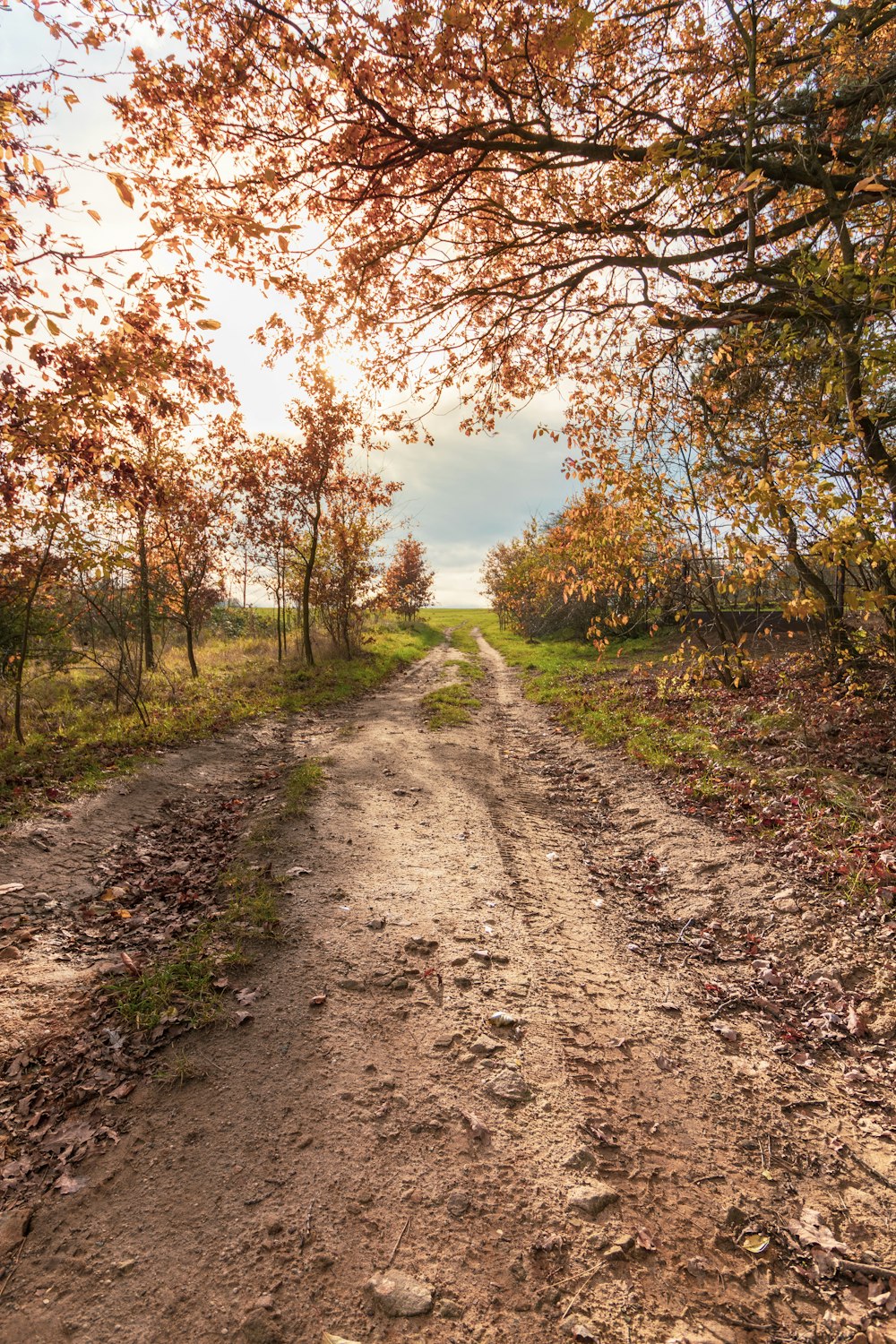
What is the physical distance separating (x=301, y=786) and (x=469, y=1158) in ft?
18.0

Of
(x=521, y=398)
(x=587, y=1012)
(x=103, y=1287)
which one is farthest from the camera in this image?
(x=521, y=398)

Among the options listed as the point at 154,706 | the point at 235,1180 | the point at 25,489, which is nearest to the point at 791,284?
the point at 235,1180

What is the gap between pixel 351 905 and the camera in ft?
17.0

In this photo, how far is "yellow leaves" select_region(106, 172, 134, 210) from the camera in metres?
4.21

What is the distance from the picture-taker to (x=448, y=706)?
1380 cm

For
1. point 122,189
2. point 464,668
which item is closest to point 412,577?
point 464,668

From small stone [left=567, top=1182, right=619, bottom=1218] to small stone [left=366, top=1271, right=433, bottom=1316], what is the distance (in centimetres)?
75

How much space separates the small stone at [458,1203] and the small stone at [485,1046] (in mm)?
865

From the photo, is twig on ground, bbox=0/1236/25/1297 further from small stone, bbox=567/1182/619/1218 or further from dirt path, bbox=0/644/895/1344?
small stone, bbox=567/1182/619/1218

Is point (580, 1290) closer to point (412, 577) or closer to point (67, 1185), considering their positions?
point (67, 1185)

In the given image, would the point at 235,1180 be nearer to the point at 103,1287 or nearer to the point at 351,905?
the point at 103,1287

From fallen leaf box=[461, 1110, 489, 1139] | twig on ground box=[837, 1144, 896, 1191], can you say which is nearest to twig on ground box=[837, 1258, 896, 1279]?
twig on ground box=[837, 1144, 896, 1191]

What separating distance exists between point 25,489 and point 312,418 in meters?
12.6

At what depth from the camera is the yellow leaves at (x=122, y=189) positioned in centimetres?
421
